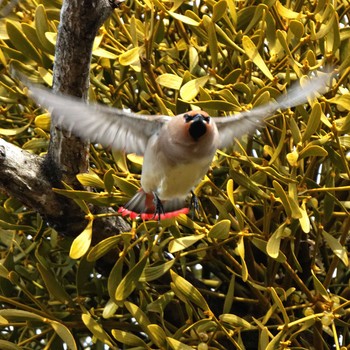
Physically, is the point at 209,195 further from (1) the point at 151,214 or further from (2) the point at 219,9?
(2) the point at 219,9

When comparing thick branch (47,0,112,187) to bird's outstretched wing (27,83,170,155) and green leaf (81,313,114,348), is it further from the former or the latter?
green leaf (81,313,114,348)

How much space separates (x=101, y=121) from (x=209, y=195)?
0.91 feet

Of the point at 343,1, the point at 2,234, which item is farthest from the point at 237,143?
the point at 2,234

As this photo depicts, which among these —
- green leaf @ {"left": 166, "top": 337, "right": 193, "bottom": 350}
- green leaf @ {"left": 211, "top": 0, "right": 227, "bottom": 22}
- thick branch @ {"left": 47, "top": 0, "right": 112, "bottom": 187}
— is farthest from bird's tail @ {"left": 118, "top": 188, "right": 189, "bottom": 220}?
green leaf @ {"left": 211, "top": 0, "right": 227, "bottom": 22}

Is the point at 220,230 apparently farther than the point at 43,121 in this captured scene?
No

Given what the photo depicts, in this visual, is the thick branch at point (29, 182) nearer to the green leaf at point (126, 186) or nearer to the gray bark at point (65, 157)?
the gray bark at point (65, 157)

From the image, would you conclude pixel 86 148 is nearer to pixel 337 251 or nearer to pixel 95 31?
pixel 95 31

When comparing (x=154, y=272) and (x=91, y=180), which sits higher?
(x=91, y=180)

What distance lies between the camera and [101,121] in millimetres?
1397

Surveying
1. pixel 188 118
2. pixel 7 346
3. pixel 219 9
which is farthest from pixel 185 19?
pixel 7 346

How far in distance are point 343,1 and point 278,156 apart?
0.34 meters

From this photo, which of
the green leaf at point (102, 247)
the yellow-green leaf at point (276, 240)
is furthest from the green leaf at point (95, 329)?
the yellow-green leaf at point (276, 240)

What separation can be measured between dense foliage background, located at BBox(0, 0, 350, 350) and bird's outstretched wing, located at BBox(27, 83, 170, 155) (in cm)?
6

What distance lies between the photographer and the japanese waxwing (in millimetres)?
1374
